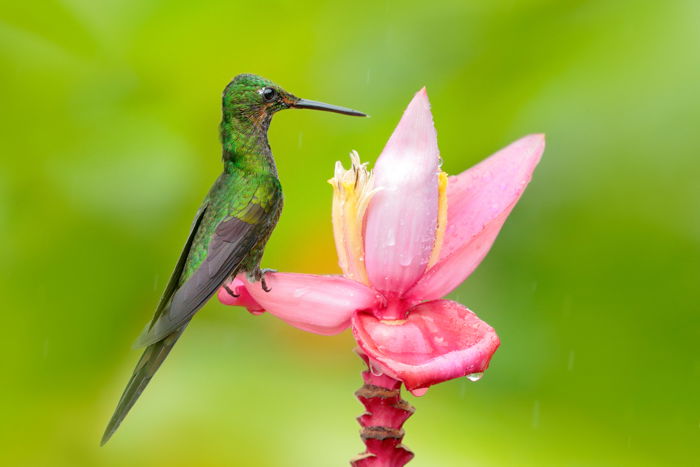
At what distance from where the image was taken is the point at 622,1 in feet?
3.49

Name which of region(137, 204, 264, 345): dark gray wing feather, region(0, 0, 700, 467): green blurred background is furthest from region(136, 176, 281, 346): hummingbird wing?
region(0, 0, 700, 467): green blurred background

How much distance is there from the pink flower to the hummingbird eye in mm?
68

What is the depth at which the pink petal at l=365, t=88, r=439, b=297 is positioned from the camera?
41cm

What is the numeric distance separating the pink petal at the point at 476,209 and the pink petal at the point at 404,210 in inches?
0.5

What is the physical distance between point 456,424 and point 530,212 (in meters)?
0.25

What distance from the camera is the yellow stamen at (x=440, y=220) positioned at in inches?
16.9

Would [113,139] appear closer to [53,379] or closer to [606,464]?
[53,379]

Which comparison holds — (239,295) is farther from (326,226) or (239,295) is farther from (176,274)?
(326,226)

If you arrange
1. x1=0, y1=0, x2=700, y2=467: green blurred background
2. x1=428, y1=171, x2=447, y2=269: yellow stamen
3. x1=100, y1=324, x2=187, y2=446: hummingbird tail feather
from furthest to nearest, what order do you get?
x1=0, y1=0, x2=700, y2=467: green blurred background, x1=428, y1=171, x2=447, y2=269: yellow stamen, x1=100, y1=324, x2=187, y2=446: hummingbird tail feather

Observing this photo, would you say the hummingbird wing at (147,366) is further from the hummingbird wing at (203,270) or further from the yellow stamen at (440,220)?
the yellow stamen at (440,220)

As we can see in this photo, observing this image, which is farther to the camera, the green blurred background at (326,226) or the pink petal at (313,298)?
the green blurred background at (326,226)

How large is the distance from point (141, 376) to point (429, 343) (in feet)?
0.41

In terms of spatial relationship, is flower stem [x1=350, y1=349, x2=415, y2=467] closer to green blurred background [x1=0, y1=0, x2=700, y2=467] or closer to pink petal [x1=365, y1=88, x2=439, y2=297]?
pink petal [x1=365, y1=88, x2=439, y2=297]

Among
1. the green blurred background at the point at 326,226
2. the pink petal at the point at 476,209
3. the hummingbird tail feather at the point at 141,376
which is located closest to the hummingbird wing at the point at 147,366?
the hummingbird tail feather at the point at 141,376
